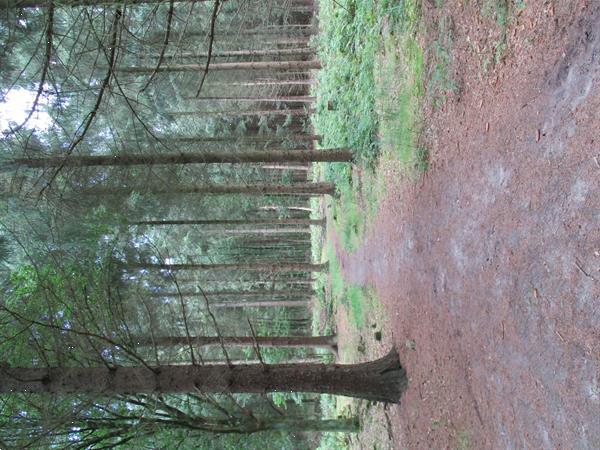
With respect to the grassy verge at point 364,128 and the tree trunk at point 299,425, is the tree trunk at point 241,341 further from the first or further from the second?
the tree trunk at point 299,425

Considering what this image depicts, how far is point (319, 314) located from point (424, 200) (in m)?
14.0

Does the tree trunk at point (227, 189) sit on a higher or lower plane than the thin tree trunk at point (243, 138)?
lower

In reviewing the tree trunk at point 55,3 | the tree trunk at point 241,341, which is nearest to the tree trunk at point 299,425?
the tree trunk at point 241,341

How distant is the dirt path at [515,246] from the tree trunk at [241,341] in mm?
2303

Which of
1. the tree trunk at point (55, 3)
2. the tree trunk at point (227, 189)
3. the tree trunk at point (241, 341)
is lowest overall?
the tree trunk at point (241, 341)

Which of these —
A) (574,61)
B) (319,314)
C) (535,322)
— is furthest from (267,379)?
(319,314)

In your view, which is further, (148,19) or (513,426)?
(513,426)

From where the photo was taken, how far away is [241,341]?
1110 centimetres

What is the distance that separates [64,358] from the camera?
18.9 ft

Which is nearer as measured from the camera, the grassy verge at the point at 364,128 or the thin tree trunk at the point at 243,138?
the thin tree trunk at the point at 243,138

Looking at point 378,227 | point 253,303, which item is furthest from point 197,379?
point 253,303

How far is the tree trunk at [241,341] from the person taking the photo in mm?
6461

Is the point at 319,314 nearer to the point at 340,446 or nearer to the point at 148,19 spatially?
the point at 340,446

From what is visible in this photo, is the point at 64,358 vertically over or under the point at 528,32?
→ under
